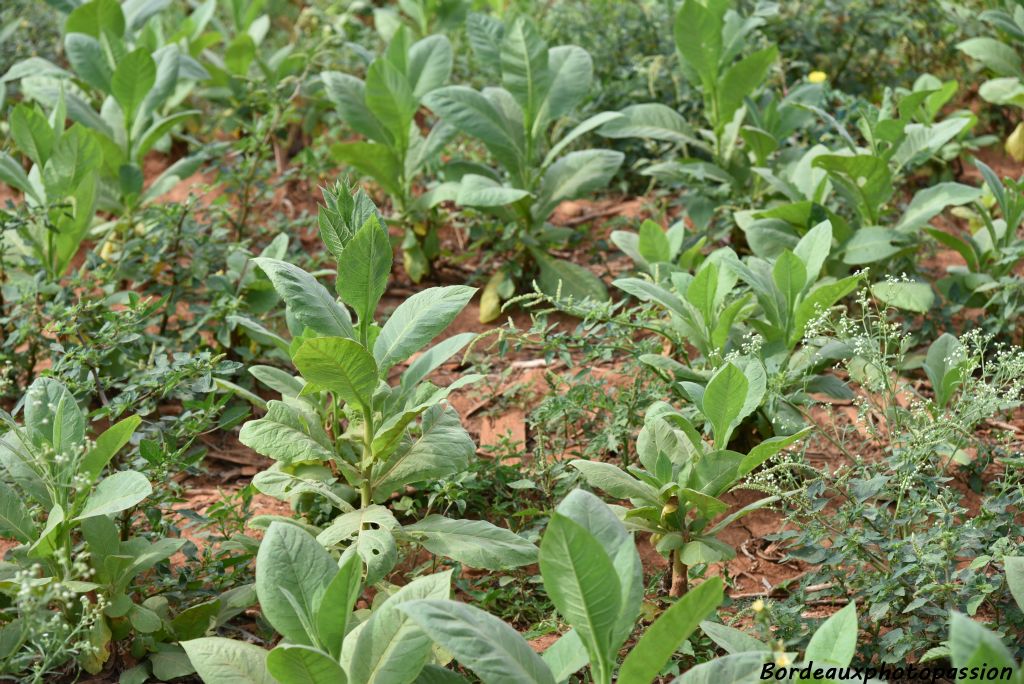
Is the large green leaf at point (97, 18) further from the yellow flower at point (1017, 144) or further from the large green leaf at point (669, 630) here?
the yellow flower at point (1017, 144)

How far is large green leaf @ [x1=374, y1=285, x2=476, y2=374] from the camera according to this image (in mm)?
3039

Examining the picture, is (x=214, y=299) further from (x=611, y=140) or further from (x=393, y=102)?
(x=611, y=140)

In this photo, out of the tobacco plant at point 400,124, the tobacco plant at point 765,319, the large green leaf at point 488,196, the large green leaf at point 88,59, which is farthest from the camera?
the large green leaf at point 88,59

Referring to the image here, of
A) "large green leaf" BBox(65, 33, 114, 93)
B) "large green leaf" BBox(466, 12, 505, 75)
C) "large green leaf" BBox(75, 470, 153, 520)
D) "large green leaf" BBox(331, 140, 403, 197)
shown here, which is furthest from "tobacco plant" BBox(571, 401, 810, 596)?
"large green leaf" BBox(65, 33, 114, 93)

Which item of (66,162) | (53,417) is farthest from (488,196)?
(53,417)

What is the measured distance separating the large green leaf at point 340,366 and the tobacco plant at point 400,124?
158 cm

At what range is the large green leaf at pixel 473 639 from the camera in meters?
2.26

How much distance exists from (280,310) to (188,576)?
5.03 ft

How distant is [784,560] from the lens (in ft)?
10.7

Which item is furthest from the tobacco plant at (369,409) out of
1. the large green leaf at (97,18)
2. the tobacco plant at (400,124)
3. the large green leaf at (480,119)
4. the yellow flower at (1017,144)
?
the yellow flower at (1017,144)

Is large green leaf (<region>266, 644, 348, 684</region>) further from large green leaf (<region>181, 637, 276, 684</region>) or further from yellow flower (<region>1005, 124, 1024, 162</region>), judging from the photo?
yellow flower (<region>1005, 124, 1024, 162</region>)

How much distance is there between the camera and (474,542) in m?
3.00

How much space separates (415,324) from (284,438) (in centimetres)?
47

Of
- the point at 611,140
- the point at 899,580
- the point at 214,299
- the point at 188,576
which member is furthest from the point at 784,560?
the point at 611,140
